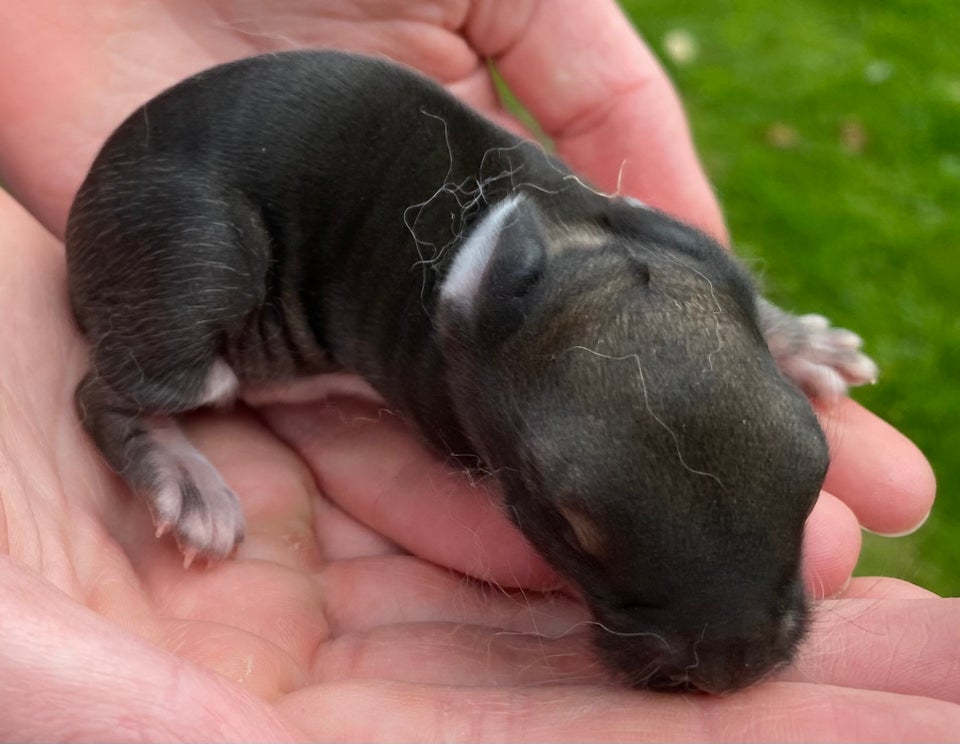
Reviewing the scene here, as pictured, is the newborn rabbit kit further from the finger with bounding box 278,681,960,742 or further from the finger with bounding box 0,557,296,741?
the finger with bounding box 0,557,296,741

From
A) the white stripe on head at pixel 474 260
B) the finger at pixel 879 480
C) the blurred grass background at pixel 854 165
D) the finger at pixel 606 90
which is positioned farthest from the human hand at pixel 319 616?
the blurred grass background at pixel 854 165

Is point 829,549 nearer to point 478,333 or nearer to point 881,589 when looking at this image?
point 881,589

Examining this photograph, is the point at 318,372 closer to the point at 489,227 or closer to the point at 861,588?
the point at 489,227

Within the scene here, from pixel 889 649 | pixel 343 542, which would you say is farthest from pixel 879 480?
pixel 343 542

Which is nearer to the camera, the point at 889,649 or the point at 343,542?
the point at 889,649

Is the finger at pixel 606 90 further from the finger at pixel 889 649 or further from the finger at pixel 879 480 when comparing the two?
the finger at pixel 889 649

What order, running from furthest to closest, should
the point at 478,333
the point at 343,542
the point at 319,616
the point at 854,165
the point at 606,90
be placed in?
1. the point at 854,165
2. the point at 606,90
3. the point at 343,542
4. the point at 319,616
5. the point at 478,333

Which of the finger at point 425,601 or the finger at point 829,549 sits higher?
the finger at point 829,549
